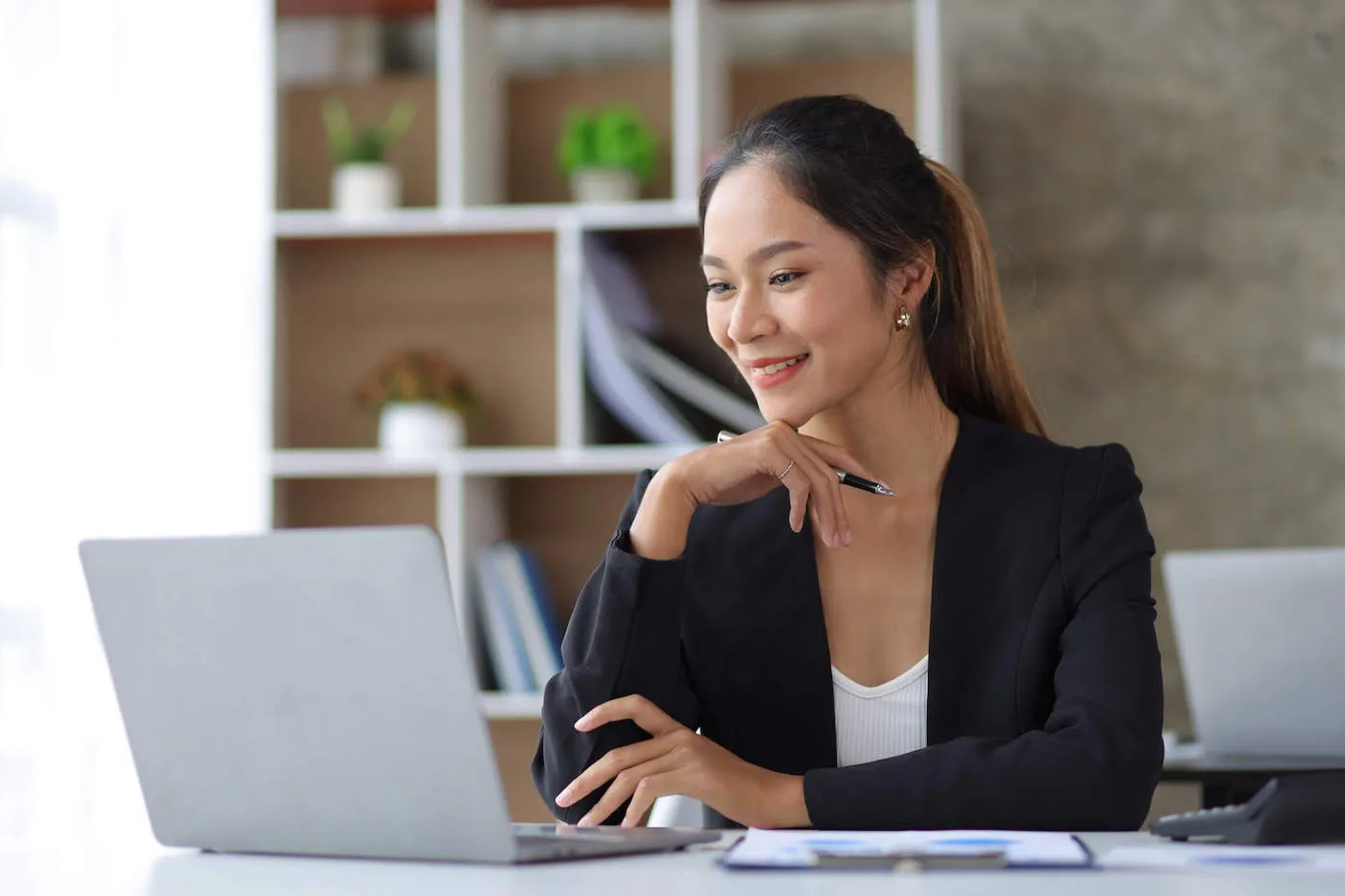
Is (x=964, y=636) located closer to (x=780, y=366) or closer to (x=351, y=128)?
(x=780, y=366)

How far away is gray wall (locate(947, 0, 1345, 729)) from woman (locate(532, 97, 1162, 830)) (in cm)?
142

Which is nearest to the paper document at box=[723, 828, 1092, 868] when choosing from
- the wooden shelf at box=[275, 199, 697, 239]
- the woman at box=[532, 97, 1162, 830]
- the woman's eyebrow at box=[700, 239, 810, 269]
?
the woman at box=[532, 97, 1162, 830]

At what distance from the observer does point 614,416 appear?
116 inches

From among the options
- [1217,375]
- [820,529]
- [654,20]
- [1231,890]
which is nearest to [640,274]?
[654,20]

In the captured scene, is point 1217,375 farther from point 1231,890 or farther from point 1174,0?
point 1231,890

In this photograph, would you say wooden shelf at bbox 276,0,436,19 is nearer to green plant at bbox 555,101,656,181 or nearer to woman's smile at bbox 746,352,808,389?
green plant at bbox 555,101,656,181

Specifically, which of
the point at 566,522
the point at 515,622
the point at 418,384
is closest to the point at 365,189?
the point at 418,384

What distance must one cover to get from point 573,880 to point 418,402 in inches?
84.2

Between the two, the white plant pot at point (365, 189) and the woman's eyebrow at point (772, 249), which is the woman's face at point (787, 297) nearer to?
the woman's eyebrow at point (772, 249)

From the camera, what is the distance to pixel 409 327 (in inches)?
126

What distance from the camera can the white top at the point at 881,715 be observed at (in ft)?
5.13

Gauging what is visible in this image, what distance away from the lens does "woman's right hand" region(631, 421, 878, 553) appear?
1.55 meters

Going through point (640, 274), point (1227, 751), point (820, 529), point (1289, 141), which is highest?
point (1289, 141)

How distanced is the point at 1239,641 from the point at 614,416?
50.8 inches
